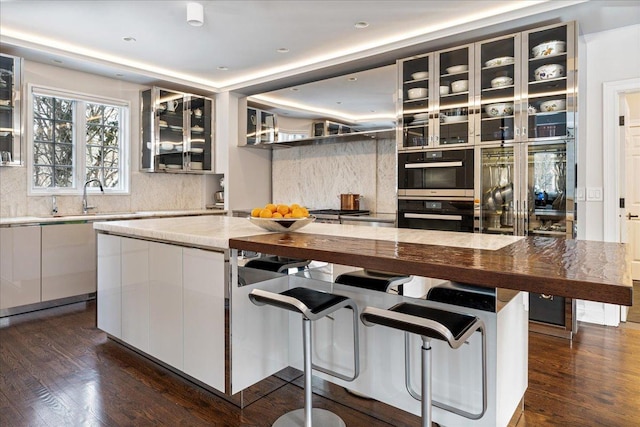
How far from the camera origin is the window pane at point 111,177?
197 inches

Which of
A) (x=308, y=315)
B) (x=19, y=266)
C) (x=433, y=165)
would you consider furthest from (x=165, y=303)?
(x=433, y=165)

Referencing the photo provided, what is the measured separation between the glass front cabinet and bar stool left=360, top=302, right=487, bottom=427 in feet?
14.1

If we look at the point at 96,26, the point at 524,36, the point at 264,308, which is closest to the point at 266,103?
the point at 96,26

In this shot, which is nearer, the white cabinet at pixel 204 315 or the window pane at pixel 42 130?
the white cabinet at pixel 204 315

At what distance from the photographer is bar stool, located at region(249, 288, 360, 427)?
5.80ft

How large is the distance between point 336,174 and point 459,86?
7.04 feet

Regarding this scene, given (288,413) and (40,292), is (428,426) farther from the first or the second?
(40,292)

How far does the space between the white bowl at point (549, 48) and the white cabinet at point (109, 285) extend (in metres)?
3.48

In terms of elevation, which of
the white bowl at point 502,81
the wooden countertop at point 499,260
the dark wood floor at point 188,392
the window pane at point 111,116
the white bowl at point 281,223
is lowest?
the dark wood floor at point 188,392

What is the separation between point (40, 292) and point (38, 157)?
1.52 meters

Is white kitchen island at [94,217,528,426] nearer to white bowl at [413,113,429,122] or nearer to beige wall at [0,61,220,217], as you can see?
white bowl at [413,113,429,122]

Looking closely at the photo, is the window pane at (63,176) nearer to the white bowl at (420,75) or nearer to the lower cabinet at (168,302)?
the lower cabinet at (168,302)

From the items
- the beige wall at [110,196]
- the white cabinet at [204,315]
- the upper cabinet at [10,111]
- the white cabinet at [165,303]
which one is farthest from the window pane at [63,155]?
the white cabinet at [204,315]

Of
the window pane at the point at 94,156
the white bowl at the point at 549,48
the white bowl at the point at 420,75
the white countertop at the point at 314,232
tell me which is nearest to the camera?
the white countertop at the point at 314,232
